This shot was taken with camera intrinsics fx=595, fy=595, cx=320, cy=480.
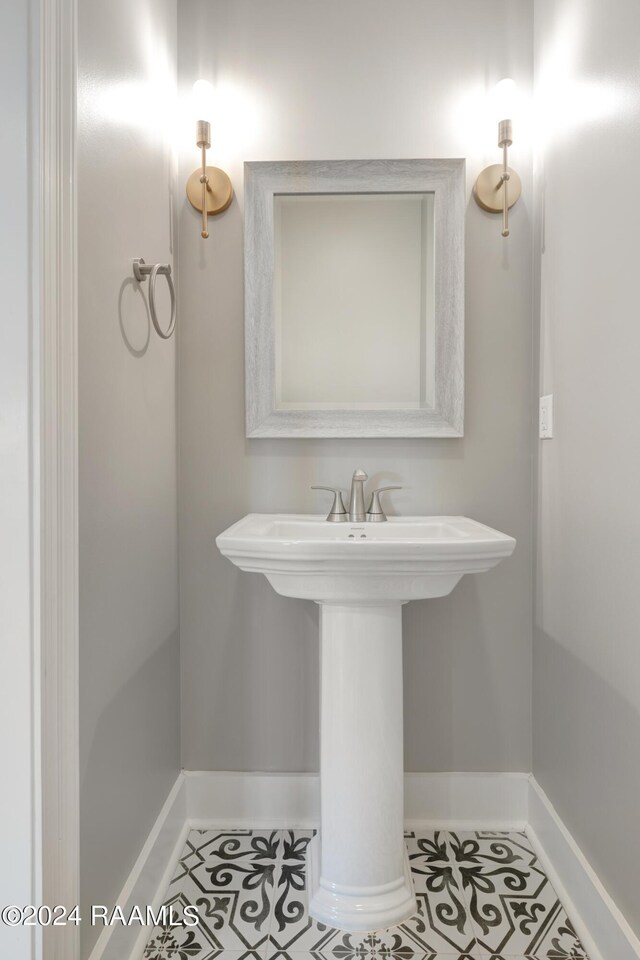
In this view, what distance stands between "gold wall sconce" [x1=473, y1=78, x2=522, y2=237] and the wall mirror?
14 cm

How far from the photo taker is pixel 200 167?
169 cm

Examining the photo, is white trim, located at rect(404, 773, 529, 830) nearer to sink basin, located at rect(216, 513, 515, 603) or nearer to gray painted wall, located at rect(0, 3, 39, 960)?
sink basin, located at rect(216, 513, 515, 603)

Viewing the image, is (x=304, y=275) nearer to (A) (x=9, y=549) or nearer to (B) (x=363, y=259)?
(B) (x=363, y=259)

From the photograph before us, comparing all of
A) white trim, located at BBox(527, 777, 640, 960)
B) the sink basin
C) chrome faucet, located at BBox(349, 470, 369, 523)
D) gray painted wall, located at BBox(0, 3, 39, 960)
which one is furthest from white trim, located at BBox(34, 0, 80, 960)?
white trim, located at BBox(527, 777, 640, 960)

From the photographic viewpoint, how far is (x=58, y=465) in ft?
3.10

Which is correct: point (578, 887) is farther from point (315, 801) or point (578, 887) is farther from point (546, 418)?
point (546, 418)

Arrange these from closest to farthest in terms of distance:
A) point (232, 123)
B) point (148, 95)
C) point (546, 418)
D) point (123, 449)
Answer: point (123, 449)
point (148, 95)
point (546, 418)
point (232, 123)

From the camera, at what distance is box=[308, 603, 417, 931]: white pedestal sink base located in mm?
1311

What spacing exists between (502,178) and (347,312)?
0.54 metres

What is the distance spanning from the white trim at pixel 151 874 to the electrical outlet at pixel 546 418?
1387mm

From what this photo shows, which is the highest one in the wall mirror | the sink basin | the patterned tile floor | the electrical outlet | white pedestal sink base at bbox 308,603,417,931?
the wall mirror

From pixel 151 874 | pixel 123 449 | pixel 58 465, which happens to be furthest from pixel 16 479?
pixel 151 874

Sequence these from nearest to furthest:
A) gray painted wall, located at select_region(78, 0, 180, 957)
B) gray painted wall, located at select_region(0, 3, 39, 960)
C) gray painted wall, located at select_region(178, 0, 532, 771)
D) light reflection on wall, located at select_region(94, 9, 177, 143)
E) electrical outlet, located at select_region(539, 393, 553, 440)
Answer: gray painted wall, located at select_region(0, 3, 39, 960)
gray painted wall, located at select_region(78, 0, 180, 957)
light reflection on wall, located at select_region(94, 9, 177, 143)
electrical outlet, located at select_region(539, 393, 553, 440)
gray painted wall, located at select_region(178, 0, 532, 771)

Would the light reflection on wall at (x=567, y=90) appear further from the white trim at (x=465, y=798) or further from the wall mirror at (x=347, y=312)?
the white trim at (x=465, y=798)
